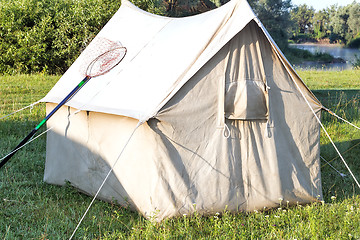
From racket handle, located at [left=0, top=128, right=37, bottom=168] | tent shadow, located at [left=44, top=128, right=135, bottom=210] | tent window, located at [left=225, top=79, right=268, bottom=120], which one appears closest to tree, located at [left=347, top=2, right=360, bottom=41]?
tent window, located at [left=225, top=79, right=268, bottom=120]

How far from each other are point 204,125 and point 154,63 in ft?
2.89

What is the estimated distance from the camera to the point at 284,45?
32406 mm

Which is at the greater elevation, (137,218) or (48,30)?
(137,218)

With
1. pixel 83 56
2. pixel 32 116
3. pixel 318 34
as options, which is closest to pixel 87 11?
pixel 32 116

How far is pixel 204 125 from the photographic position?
14.6 ft

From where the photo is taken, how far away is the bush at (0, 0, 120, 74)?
1496 cm

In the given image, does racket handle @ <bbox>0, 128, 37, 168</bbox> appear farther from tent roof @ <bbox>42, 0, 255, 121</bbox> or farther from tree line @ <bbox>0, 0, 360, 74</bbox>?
tree line @ <bbox>0, 0, 360, 74</bbox>

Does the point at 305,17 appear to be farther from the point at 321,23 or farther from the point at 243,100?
the point at 243,100

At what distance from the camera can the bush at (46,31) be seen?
15.0 m

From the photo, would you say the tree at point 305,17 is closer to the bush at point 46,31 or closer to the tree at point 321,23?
the tree at point 321,23

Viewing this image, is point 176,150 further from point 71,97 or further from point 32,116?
point 32,116

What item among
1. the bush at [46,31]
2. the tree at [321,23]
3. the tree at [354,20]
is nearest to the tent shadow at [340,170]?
the bush at [46,31]

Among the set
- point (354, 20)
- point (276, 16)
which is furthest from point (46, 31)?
point (354, 20)

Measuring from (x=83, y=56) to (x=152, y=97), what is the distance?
1.79 meters
